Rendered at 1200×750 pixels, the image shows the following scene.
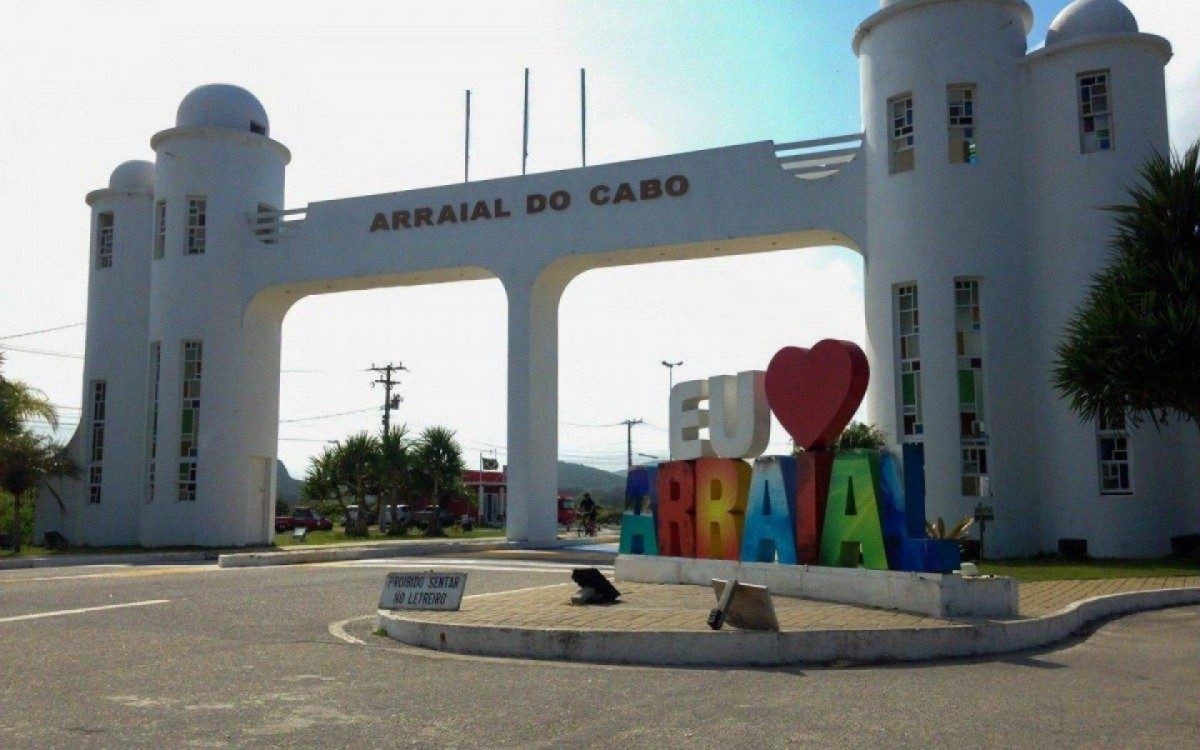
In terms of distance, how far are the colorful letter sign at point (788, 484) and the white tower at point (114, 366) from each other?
67.5 feet

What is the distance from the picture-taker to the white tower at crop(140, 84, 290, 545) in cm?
3002

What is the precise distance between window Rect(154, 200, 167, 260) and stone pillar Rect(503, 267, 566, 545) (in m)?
10.4

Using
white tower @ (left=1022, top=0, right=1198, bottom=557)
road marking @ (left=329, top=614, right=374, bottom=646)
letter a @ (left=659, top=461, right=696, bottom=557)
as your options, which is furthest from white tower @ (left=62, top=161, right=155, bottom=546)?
white tower @ (left=1022, top=0, right=1198, bottom=557)

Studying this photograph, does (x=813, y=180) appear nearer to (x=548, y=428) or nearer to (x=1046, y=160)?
(x=1046, y=160)

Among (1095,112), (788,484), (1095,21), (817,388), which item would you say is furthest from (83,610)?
(1095,21)

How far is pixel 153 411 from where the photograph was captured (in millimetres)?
30922

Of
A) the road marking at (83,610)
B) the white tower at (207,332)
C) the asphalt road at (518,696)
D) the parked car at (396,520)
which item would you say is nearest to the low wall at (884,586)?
the asphalt road at (518,696)

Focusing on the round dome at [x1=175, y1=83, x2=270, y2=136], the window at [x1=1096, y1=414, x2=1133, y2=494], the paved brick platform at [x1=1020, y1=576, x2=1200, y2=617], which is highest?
the round dome at [x1=175, y1=83, x2=270, y2=136]

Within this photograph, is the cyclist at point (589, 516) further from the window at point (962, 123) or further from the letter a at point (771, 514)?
the letter a at point (771, 514)

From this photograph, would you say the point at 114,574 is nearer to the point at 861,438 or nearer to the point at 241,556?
the point at 241,556

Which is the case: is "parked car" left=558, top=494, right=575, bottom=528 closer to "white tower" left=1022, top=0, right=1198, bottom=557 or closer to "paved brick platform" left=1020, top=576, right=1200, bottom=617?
"white tower" left=1022, top=0, right=1198, bottom=557

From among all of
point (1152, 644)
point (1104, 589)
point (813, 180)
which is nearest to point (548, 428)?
point (813, 180)

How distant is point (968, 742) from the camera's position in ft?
20.0

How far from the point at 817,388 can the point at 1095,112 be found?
12.7 meters
